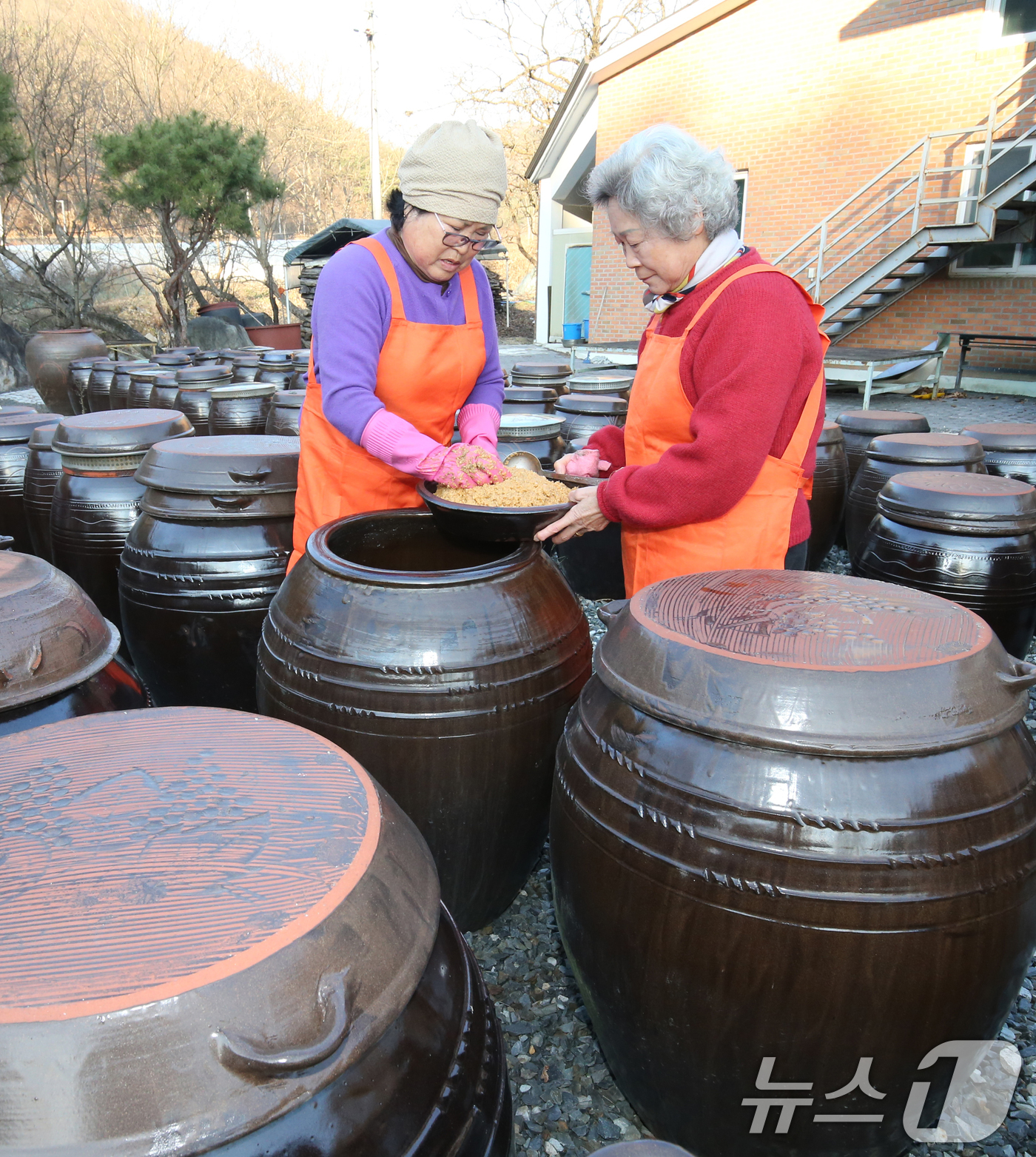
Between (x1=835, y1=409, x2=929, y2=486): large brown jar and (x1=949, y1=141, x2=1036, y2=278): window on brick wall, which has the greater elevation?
(x1=949, y1=141, x2=1036, y2=278): window on brick wall

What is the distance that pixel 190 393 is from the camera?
276 inches

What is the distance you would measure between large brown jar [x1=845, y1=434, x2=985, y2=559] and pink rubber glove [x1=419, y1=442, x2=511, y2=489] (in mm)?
2604

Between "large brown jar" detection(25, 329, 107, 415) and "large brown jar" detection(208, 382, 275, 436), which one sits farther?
"large brown jar" detection(25, 329, 107, 415)

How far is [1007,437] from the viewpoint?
16.0 feet

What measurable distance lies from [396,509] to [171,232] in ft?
52.3

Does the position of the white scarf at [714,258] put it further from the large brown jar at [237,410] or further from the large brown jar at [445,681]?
the large brown jar at [237,410]

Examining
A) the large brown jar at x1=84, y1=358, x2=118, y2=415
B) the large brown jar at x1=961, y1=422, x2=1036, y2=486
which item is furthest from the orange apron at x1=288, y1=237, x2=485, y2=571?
the large brown jar at x1=84, y1=358, x2=118, y2=415

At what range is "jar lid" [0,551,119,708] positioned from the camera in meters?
1.98

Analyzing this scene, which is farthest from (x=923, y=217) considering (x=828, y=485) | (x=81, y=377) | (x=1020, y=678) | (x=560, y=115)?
(x=1020, y=678)

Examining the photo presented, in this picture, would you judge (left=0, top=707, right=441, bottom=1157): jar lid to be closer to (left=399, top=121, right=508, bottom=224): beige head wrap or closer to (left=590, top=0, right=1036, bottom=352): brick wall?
(left=399, top=121, right=508, bottom=224): beige head wrap

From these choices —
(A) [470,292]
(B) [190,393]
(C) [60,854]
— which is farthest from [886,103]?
(C) [60,854]

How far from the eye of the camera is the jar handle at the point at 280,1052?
87 cm

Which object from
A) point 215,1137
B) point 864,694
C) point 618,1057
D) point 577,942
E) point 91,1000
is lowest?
point 618,1057

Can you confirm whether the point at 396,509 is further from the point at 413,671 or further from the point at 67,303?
the point at 67,303
